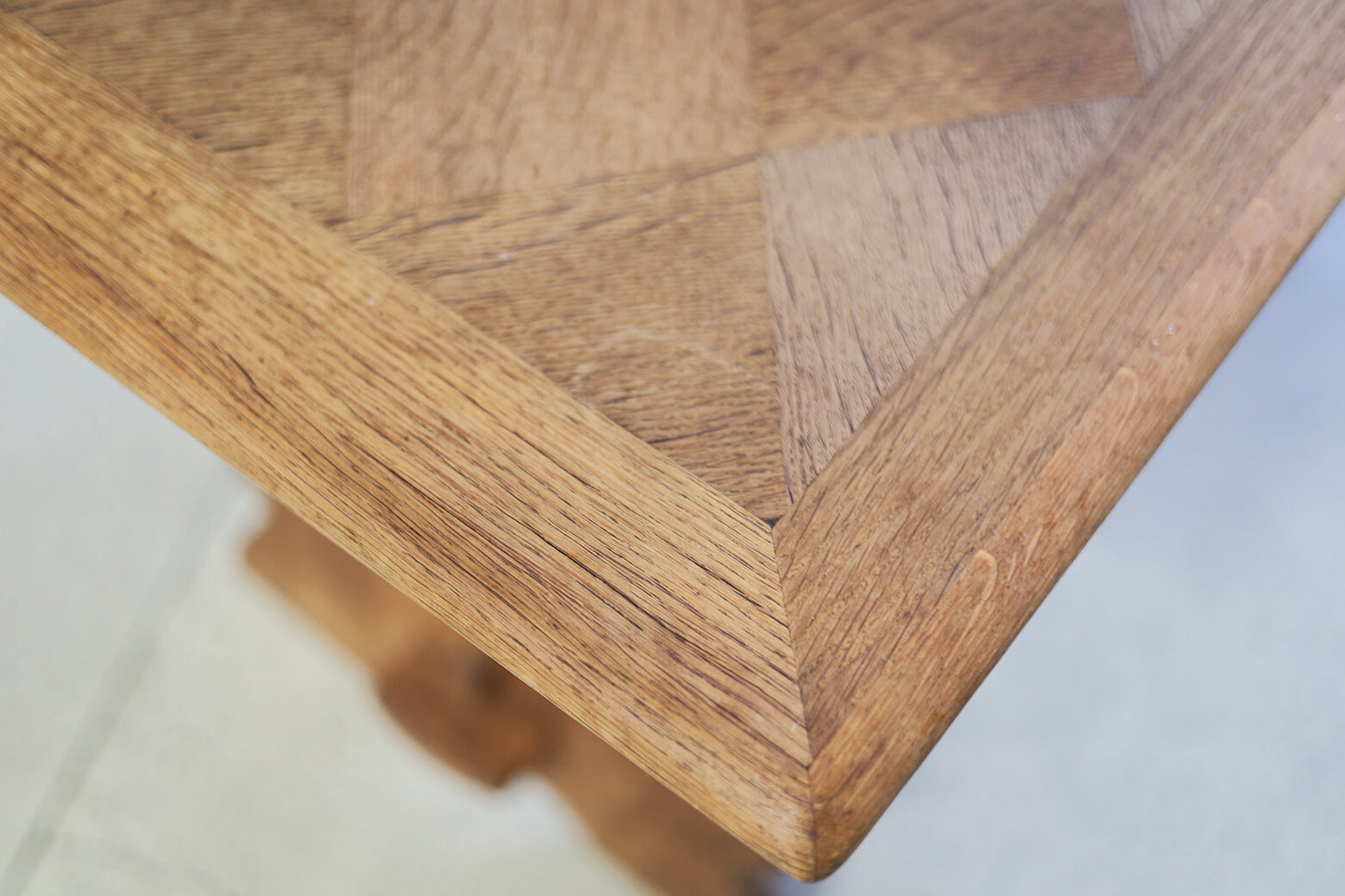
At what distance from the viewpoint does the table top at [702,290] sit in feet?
0.71

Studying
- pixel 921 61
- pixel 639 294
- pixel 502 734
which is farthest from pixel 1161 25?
pixel 502 734

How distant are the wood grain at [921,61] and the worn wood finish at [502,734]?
25 centimetres

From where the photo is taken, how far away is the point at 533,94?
29 centimetres

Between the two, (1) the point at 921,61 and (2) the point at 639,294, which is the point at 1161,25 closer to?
(1) the point at 921,61

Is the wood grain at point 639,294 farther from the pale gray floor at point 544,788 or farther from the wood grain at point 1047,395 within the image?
the pale gray floor at point 544,788

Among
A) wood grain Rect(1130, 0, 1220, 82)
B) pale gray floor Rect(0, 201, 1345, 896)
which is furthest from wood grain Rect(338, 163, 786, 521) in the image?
pale gray floor Rect(0, 201, 1345, 896)

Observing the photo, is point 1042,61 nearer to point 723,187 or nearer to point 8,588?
point 723,187

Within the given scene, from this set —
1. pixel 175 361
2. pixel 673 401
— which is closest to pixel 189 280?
pixel 175 361

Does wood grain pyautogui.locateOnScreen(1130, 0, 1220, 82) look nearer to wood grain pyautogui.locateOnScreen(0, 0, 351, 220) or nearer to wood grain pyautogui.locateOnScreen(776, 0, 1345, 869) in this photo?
wood grain pyautogui.locateOnScreen(776, 0, 1345, 869)

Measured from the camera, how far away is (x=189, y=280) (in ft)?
0.84

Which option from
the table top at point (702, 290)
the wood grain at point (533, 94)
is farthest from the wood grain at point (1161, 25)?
the wood grain at point (533, 94)

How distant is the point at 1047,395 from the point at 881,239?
2.3 inches

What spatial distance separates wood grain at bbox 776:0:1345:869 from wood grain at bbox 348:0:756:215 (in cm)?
9

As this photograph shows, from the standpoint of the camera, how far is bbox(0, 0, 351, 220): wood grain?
278mm
